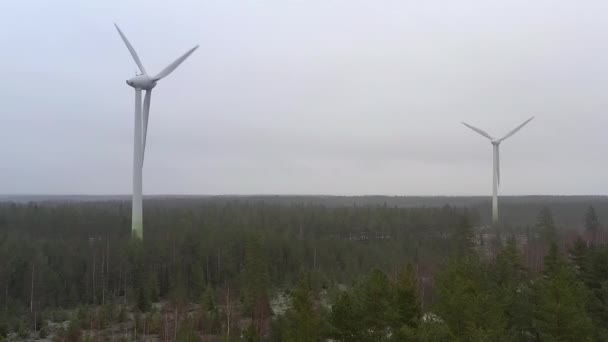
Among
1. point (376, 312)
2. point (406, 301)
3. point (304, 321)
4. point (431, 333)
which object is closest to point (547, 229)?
point (406, 301)

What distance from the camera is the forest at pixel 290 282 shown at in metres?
23.0

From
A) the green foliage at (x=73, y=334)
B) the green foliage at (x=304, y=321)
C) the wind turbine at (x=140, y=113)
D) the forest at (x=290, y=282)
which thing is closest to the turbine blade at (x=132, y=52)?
the wind turbine at (x=140, y=113)

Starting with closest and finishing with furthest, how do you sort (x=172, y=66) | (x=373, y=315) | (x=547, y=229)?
(x=373, y=315) < (x=172, y=66) < (x=547, y=229)

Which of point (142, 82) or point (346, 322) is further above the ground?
point (142, 82)

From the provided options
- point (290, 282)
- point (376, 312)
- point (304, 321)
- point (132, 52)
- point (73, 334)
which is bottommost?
point (290, 282)

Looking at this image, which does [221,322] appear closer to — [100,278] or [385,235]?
[100,278]

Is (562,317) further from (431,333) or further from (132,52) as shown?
(132,52)

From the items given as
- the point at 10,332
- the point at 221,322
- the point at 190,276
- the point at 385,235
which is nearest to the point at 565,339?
the point at 221,322

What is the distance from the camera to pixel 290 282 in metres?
69.0

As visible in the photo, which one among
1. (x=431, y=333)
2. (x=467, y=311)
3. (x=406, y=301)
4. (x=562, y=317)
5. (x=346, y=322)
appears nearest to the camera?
(x=431, y=333)

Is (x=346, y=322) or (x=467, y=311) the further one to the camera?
(x=346, y=322)

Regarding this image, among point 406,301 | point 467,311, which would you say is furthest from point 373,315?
point 467,311

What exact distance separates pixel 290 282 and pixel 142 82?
31.8 metres

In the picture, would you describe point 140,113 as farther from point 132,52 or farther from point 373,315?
point 373,315
